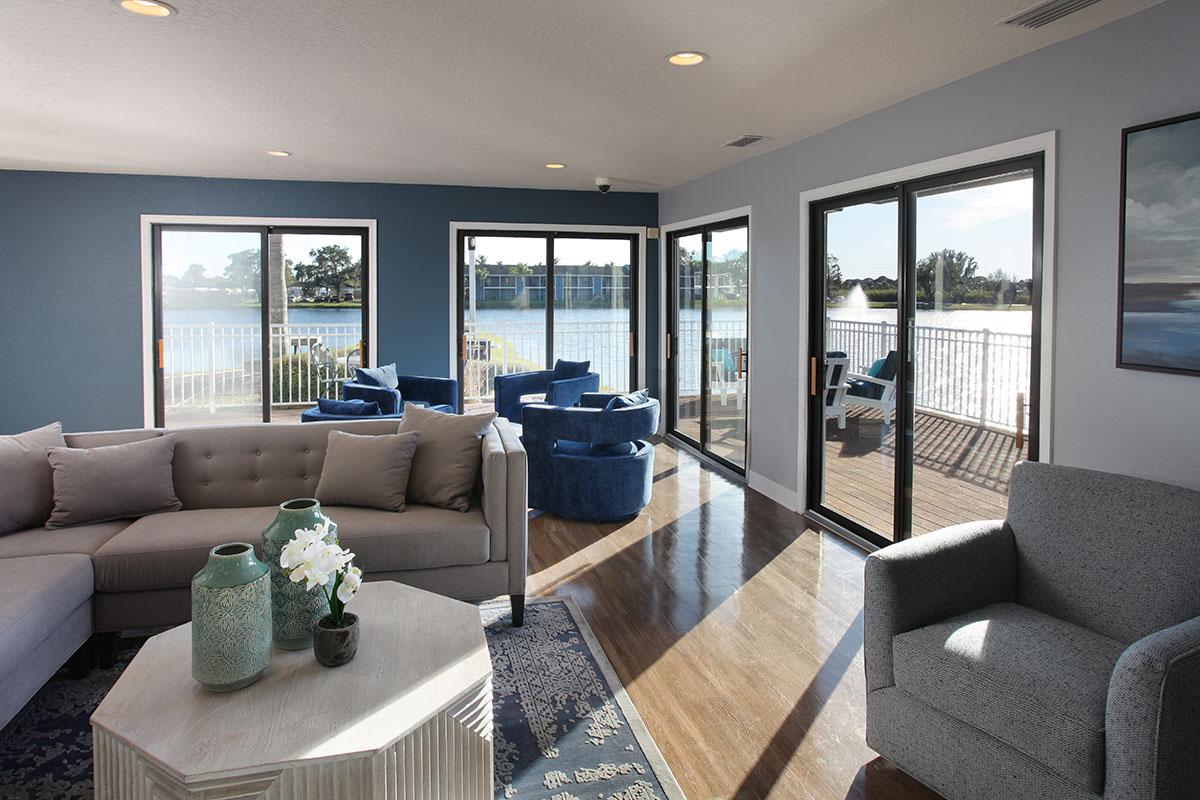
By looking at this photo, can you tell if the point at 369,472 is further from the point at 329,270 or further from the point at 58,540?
the point at 329,270

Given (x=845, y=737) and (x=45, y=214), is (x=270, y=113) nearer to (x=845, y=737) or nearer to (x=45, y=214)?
(x=45, y=214)

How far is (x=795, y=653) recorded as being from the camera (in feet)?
10.7

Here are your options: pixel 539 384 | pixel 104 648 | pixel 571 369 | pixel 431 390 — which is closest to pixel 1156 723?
pixel 104 648

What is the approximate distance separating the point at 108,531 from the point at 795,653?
284cm

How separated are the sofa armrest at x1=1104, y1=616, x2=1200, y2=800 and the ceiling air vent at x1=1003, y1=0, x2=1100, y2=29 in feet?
7.19

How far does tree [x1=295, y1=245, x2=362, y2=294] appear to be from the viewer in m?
7.61

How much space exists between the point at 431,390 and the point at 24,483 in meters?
3.83

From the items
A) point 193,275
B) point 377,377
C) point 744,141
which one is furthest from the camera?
point 193,275

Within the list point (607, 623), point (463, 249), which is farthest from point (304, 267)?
point (607, 623)

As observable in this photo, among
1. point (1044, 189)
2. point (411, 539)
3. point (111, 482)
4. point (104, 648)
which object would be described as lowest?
point (104, 648)

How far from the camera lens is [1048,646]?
2207mm

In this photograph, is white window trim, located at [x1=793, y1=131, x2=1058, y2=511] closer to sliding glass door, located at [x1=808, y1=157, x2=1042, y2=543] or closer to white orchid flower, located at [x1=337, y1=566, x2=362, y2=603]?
sliding glass door, located at [x1=808, y1=157, x2=1042, y2=543]

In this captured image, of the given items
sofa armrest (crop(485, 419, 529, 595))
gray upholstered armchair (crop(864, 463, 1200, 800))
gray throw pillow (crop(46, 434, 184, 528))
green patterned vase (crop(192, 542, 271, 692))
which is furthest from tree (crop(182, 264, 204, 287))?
gray upholstered armchair (crop(864, 463, 1200, 800))

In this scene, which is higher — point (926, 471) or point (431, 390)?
point (431, 390)
